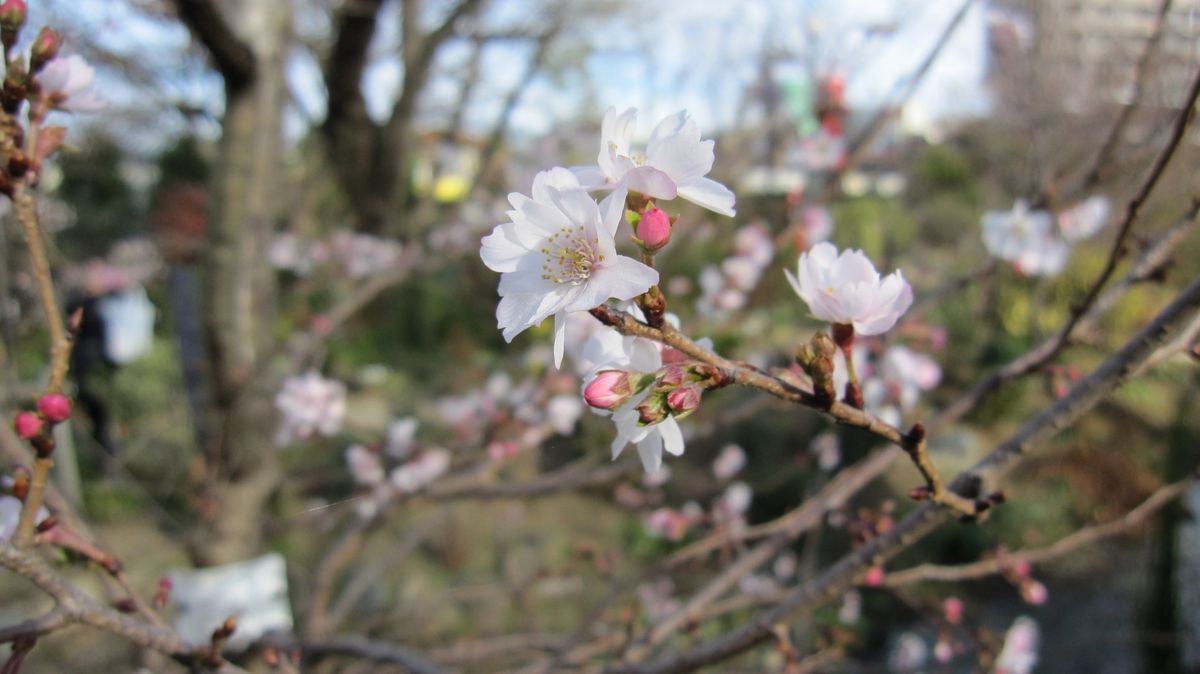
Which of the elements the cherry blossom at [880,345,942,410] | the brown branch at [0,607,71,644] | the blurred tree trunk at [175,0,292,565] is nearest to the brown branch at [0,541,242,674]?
the brown branch at [0,607,71,644]

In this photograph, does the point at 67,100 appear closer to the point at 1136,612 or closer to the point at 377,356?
the point at 1136,612

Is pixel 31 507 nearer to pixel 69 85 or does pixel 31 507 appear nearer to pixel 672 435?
pixel 69 85

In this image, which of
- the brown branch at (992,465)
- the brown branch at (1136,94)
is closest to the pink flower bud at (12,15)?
the brown branch at (992,465)

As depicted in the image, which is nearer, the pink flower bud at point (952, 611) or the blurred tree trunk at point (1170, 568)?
the pink flower bud at point (952, 611)

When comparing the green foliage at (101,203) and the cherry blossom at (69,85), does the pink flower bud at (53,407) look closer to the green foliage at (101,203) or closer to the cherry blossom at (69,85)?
the cherry blossom at (69,85)

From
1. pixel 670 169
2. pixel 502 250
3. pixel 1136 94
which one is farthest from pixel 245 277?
pixel 1136 94
